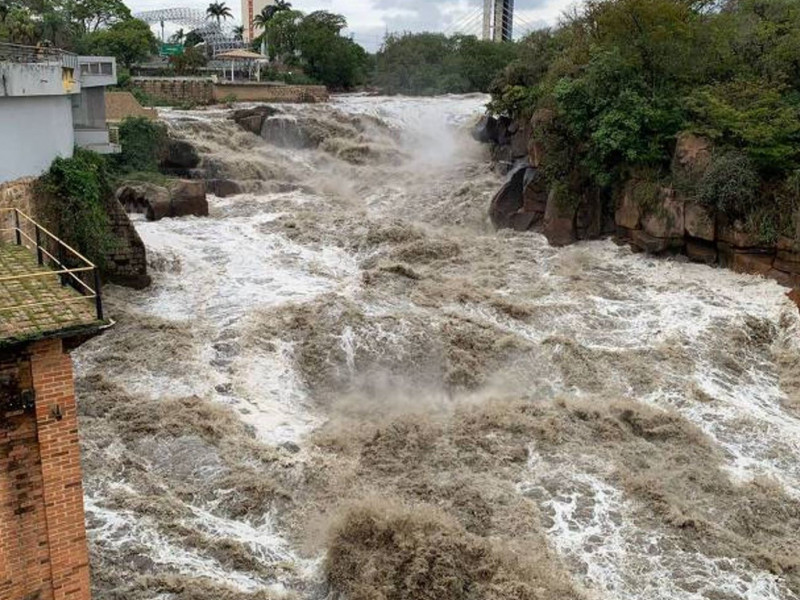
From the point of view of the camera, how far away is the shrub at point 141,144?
2670 cm

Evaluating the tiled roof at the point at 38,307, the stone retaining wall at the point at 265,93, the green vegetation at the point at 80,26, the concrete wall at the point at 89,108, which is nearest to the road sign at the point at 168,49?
the green vegetation at the point at 80,26

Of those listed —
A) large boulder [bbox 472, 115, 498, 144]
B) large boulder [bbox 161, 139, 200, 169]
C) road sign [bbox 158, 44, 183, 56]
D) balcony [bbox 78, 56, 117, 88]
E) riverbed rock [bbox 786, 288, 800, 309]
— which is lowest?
riverbed rock [bbox 786, 288, 800, 309]

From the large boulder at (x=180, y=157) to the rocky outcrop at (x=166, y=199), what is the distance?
14.4ft

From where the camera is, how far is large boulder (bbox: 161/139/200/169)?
27.7m

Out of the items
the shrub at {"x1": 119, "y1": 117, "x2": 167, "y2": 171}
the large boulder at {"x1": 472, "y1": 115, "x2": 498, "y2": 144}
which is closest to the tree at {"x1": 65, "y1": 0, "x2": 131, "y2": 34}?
the shrub at {"x1": 119, "y1": 117, "x2": 167, "y2": 171}

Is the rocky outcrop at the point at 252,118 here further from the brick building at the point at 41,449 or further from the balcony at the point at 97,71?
the brick building at the point at 41,449

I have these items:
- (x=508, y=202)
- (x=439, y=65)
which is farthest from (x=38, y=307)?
(x=439, y=65)

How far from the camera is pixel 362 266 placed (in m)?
19.5

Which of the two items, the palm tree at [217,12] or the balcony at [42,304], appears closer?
the balcony at [42,304]

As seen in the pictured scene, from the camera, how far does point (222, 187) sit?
26.1m

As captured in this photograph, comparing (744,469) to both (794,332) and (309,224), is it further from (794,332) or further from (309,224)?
(309,224)

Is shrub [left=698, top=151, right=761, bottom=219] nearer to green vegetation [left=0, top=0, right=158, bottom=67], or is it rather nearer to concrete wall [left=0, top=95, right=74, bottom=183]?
concrete wall [left=0, top=95, right=74, bottom=183]

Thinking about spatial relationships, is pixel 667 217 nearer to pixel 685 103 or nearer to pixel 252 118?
pixel 685 103

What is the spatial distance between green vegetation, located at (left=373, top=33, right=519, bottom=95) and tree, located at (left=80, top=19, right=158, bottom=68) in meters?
15.9
